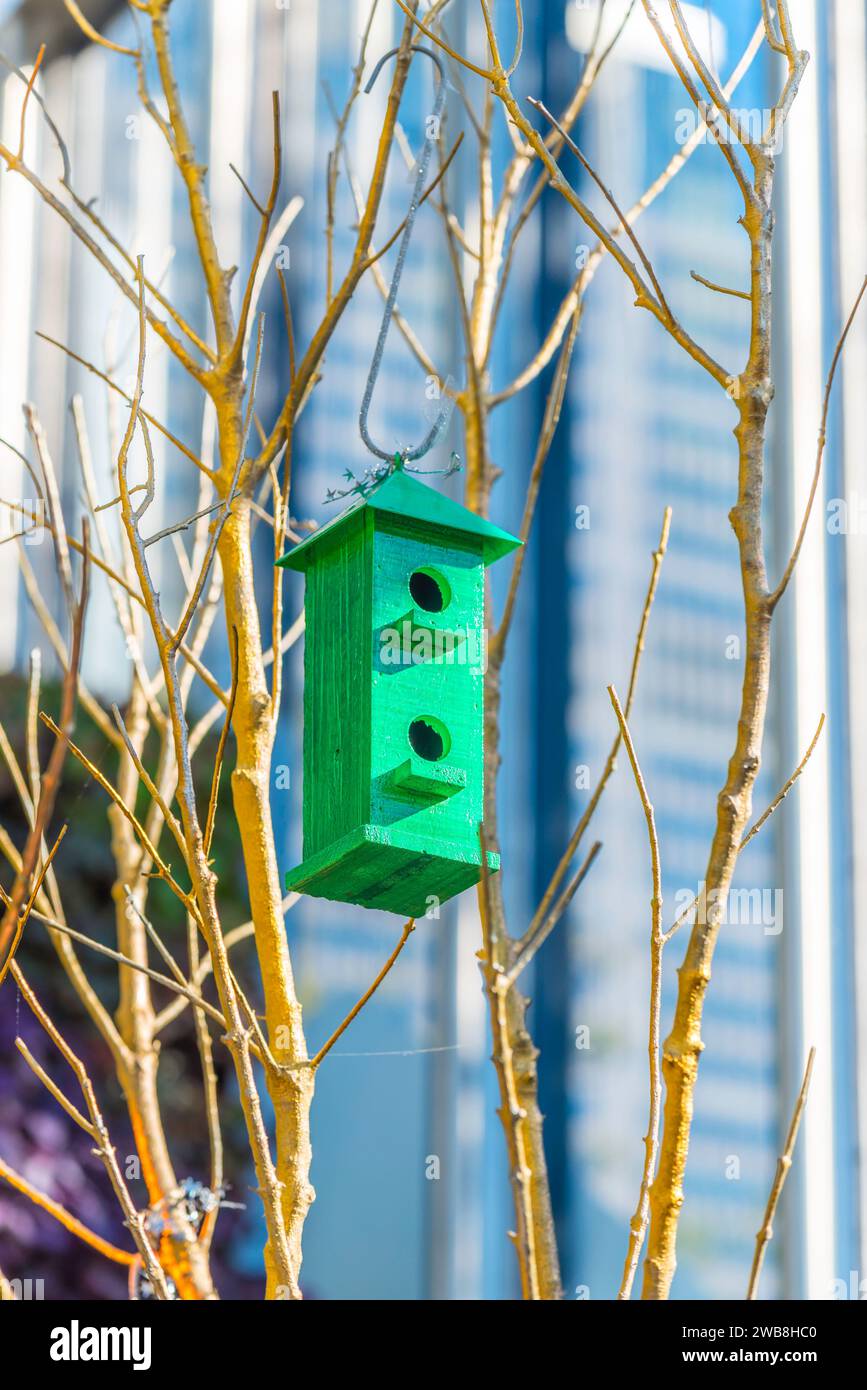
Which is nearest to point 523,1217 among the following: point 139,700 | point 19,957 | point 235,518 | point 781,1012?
point 235,518

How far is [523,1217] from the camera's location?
1.54 meters

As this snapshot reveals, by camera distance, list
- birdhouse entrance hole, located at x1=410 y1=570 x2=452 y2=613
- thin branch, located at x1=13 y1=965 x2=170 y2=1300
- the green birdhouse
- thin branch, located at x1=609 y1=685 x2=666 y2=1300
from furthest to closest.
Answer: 1. birdhouse entrance hole, located at x1=410 y1=570 x2=452 y2=613
2. the green birdhouse
3. thin branch, located at x1=13 y1=965 x2=170 y2=1300
4. thin branch, located at x1=609 y1=685 x2=666 y2=1300

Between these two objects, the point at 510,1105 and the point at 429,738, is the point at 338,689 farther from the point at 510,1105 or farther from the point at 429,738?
the point at 510,1105

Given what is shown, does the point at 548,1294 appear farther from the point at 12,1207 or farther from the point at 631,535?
the point at 631,535

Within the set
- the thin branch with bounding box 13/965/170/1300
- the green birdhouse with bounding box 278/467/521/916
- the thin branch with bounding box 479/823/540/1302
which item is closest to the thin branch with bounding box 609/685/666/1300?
the thin branch with bounding box 479/823/540/1302

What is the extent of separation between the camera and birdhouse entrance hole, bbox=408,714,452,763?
1.70 m

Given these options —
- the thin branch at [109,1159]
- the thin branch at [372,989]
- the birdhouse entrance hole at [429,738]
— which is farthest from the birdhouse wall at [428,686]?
the thin branch at [109,1159]

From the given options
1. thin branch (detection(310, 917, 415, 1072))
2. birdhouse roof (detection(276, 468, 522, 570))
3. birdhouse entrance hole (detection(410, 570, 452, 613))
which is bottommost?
thin branch (detection(310, 917, 415, 1072))

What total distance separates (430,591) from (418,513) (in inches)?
3.0

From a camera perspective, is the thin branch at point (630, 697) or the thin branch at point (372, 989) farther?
the thin branch at point (630, 697)

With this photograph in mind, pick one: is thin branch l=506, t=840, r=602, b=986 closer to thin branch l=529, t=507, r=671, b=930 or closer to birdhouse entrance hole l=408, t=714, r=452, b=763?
thin branch l=529, t=507, r=671, b=930

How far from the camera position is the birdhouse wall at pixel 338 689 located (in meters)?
1.68

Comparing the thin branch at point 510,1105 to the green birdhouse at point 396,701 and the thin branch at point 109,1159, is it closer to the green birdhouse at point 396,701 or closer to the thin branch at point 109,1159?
the green birdhouse at point 396,701

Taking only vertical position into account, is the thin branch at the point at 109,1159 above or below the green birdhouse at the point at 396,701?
below
